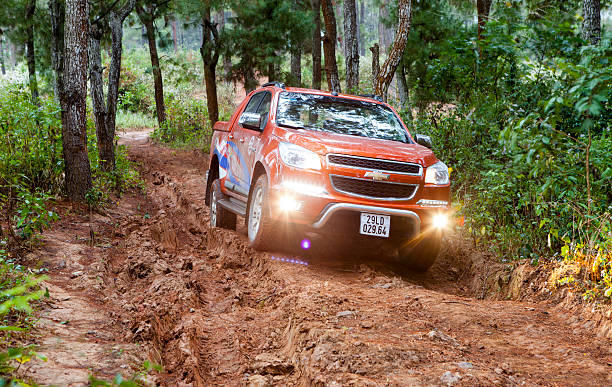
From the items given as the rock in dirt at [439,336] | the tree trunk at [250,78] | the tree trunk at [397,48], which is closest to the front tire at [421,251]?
the rock in dirt at [439,336]

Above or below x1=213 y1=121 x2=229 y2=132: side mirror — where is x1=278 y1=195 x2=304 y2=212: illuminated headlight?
below

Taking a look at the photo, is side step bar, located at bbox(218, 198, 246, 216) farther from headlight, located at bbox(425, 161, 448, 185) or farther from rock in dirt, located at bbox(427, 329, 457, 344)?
rock in dirt, located at bbox(427, 329, 457, 344)

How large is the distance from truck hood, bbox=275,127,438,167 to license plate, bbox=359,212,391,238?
674mm

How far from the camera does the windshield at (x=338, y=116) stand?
269 inches

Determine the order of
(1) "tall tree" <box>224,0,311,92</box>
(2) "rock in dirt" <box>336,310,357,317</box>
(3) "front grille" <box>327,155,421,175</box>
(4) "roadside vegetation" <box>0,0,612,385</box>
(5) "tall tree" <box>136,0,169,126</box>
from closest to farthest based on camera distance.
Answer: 1. (2) "rock in dirt" <box>336,310,357,317</box>
2. (4) "roadside vegetation" <box>0,0,612,385</box>
3. (3) "front grille" <box>327,155,421,175</box>
4. (1) "tall tree" <box>224,0,311,92</box>
5. (5) "tall tree" <box>136,0,169,126</box>

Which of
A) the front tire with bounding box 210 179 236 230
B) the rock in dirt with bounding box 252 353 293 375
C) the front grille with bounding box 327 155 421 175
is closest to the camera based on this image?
the rock in dirt with bounding box 252 353 293 375

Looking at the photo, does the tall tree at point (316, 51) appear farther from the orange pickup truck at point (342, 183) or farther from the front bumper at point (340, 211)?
the front bumper at point (340, 211)

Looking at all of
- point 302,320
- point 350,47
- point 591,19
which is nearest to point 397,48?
point 350,47

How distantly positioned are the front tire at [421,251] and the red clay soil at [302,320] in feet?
0.63

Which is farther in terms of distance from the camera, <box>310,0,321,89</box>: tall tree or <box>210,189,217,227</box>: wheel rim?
<box>310,0,321,89</box>: tall tree

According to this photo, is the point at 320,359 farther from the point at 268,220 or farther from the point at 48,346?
the point at 268,220

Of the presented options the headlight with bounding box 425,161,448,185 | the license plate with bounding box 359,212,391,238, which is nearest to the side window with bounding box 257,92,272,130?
the license plate with bounding box 359,212,391,238

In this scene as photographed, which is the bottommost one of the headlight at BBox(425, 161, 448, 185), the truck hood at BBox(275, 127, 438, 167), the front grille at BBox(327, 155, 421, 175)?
the headlight at BBox(425, 161, 448, 185)

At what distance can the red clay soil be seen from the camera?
11.7ft
